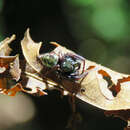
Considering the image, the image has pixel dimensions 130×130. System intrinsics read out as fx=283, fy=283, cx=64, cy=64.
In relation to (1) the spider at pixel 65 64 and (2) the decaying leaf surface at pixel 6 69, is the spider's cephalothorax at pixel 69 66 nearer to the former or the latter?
(1) the spider at pixel 65 64

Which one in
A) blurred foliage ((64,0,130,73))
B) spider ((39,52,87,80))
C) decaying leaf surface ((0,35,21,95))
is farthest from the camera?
blurred foliage ((64,0,130,73))

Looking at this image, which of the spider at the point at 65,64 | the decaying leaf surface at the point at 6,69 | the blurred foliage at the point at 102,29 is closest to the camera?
the decaying leaf surface at the point at 6,69

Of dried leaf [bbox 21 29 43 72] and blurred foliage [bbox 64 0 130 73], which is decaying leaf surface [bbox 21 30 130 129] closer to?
dried leaf [bbox 21 29 43 72]

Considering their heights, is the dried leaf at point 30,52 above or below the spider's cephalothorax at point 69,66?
above

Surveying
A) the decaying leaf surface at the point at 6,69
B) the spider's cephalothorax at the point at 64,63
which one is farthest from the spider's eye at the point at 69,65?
the decaying leaf surface at the point at 6,69

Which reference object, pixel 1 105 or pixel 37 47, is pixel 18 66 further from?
pixel 1 105

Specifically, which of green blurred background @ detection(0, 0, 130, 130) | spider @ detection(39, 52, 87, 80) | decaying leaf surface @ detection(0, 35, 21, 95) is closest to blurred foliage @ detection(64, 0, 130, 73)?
green blurred background @ detection(0, 0, 130, 130)

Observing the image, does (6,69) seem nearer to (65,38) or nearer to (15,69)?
(15,69)
